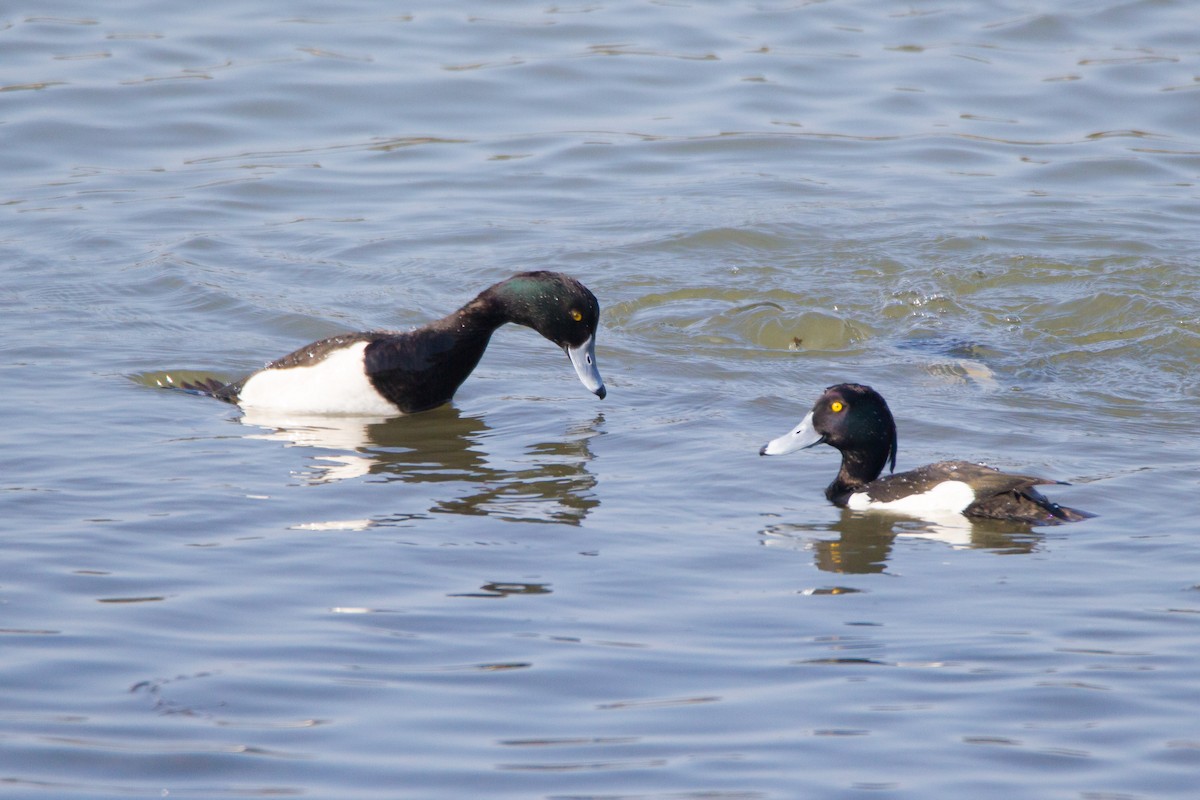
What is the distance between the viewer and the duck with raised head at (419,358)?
8.73 m

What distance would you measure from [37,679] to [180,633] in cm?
55

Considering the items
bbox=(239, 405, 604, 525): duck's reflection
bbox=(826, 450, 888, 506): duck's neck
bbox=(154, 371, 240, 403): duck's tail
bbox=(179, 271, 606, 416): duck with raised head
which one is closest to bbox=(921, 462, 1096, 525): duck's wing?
bbox=(826, 450, 888, 506): duck's neck

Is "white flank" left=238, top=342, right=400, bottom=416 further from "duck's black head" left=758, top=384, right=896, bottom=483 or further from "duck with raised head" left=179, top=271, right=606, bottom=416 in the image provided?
"duck's black head" left=758, top=384, right=896, bottom=483

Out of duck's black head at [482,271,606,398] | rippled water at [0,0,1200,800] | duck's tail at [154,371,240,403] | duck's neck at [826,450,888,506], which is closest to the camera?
rippled water at [0,0,1200,800]

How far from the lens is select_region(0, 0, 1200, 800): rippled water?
474cm

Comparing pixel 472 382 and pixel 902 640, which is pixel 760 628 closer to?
pixel 902 640

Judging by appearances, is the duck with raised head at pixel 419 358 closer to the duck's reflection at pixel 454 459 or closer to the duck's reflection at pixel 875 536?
the duck's reflection at pixel 454 459

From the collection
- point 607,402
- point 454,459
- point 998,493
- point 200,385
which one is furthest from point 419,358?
point 998,493

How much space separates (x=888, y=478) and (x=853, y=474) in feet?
0.54

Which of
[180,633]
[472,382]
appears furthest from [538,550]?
[472,382]

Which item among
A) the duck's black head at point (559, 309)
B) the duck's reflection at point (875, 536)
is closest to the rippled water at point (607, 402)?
the duck's reflection at point (875, 536)

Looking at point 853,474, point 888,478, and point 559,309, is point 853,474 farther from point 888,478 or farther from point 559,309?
point 559,309

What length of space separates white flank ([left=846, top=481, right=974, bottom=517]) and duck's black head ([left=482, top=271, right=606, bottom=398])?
1.91 metres

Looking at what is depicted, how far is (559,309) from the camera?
28.6 feet
